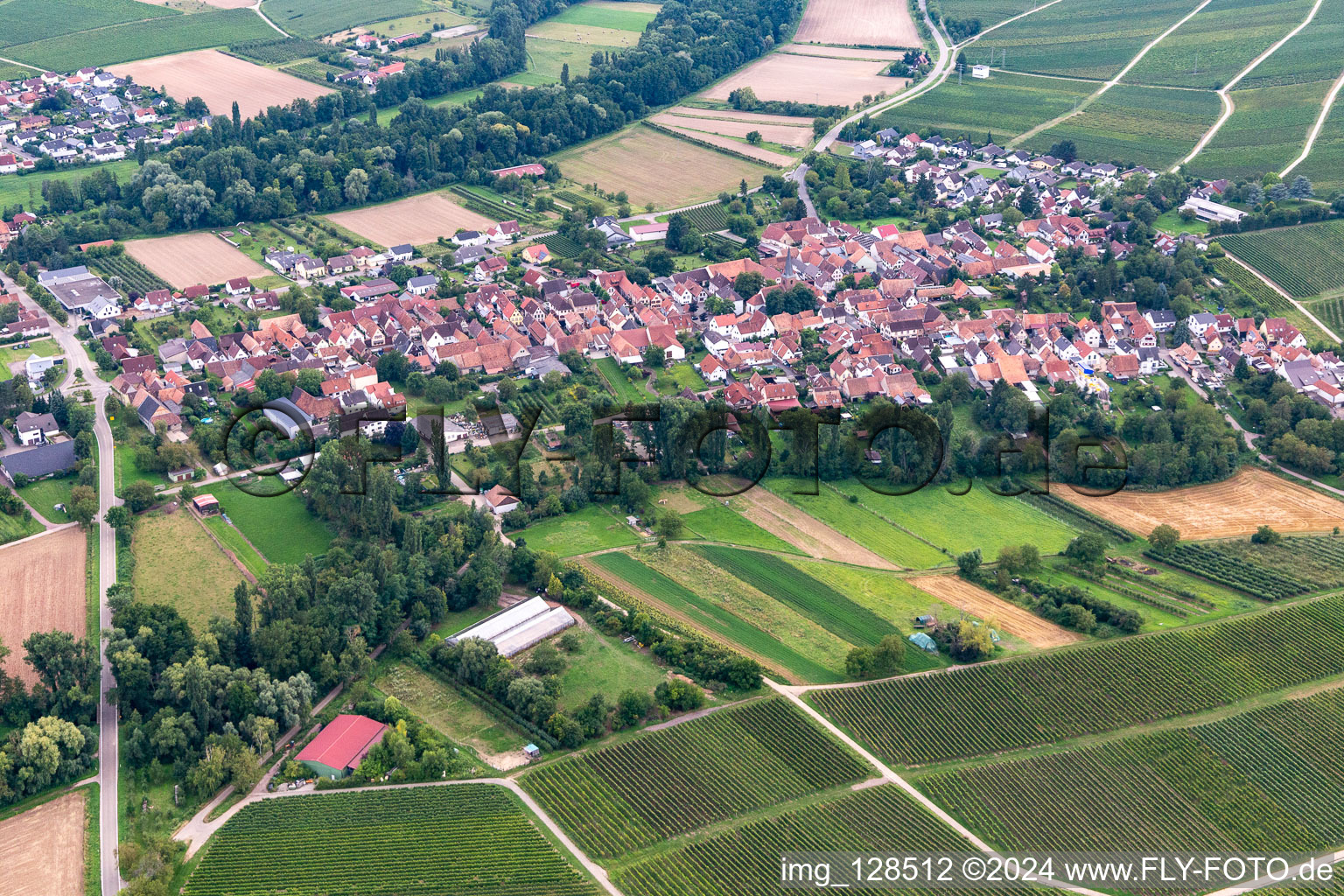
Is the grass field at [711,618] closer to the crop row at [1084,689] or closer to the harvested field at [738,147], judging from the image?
the crop row at [1084,689]

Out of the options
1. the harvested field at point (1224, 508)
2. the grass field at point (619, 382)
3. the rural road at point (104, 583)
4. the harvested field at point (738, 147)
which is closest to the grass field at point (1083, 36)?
the harvested field at point (738, 147)

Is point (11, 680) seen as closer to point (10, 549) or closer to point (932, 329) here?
point (10, 549)

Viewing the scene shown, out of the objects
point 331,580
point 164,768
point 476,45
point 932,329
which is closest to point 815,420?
point 932,329

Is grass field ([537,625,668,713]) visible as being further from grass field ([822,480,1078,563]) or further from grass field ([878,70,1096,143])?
grass field ([878,70,1096,143])

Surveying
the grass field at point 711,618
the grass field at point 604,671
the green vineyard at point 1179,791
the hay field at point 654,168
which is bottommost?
the grass field at point 604,671

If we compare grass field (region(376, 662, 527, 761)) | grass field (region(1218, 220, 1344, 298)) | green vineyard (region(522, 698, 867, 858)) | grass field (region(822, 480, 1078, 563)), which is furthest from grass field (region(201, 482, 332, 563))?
grass field (region(1218, 220, 1344, 298))

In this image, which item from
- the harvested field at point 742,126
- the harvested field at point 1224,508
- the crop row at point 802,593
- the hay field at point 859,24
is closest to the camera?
the crop row at point 802,593

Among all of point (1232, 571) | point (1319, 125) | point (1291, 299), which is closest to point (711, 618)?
point (1232, 571)
